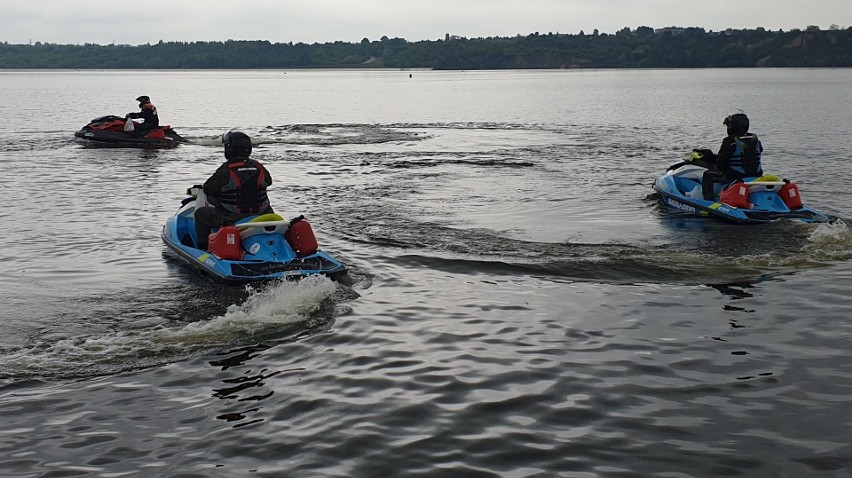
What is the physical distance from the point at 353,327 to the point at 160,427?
123 inches

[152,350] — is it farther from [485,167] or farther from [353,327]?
[485,167]

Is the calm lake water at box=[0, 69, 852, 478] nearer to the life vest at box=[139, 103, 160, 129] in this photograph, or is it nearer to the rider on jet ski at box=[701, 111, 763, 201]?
the rider on jet ski at box=[701, 111, 763, 201]

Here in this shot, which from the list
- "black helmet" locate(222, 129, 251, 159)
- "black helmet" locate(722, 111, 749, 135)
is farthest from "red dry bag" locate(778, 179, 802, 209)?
"black helmet" locate(222, 129, 251, 159)

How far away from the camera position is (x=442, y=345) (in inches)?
370

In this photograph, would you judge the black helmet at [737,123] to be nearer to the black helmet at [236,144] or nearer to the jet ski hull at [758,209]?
the jet ski hull at [758,209]

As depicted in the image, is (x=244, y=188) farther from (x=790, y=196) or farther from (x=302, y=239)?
(x=790, y=196)

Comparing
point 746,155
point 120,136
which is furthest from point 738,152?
point 120,136

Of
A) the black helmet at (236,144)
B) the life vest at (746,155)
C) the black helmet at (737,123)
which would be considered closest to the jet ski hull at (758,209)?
the life vest at (746,155)

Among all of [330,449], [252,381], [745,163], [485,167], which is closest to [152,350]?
[252,381]

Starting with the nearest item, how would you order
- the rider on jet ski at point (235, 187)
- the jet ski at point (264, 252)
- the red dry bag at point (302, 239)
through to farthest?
the jet ski at point (264, 252)
the red dry bag at point (302, 239)
the rider on jet ski at point (235, 187)

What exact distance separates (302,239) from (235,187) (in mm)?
1256

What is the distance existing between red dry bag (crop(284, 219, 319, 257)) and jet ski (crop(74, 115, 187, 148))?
69.5ft

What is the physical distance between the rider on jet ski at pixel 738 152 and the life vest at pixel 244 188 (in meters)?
8.52

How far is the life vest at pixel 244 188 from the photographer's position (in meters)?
12.0
